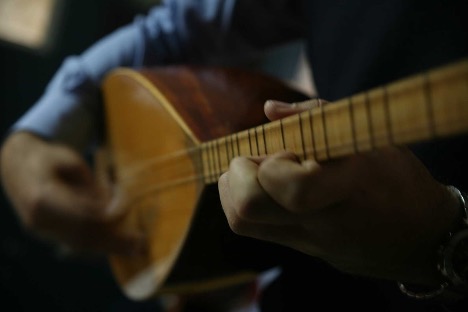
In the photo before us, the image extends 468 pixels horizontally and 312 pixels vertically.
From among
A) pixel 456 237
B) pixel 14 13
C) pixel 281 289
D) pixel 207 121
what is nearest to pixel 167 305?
pixel 281 289

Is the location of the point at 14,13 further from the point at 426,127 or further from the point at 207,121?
the point at 426,127

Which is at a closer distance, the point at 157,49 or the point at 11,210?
the point at 157,49

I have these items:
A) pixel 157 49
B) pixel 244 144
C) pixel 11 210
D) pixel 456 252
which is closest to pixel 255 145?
pixel 244 144

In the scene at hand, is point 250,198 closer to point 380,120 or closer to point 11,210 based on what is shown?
point 380,120

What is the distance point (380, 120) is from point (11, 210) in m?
1.24

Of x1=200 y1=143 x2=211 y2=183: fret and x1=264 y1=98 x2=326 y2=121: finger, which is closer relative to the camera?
x1=264 y1=98 x2=326 y2=121: finger

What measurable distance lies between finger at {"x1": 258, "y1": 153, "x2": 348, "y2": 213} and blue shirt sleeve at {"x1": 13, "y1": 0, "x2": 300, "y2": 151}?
0.46 metres

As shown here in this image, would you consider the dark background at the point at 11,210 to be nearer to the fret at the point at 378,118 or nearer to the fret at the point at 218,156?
the fret at the point at 218,156

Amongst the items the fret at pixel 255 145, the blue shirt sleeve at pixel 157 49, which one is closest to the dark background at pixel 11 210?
the blue shirt sleeve at pixel 157 49

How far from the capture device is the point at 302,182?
252mm

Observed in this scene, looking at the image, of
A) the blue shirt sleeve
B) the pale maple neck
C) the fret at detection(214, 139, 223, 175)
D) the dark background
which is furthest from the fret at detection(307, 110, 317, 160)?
the dark background

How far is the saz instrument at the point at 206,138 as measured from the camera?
0.21m

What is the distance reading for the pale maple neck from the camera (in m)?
0.20

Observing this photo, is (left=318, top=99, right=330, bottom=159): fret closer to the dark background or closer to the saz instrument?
the saz instrument
